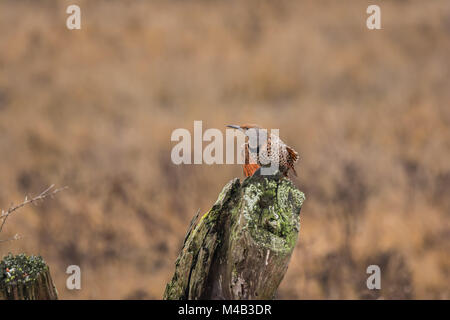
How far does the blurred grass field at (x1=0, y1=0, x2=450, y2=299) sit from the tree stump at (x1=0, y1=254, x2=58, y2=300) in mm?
→ 4051

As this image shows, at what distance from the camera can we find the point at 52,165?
8.77 metres

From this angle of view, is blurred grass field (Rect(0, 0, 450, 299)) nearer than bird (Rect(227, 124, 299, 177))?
No

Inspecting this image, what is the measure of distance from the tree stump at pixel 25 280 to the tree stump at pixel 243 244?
536 millimetres

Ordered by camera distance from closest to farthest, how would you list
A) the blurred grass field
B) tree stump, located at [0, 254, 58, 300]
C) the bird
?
1. tree stump, located at [0, 254, 58, 300]
2. the bird
3. the blurred grass field

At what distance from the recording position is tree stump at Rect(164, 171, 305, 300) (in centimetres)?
205

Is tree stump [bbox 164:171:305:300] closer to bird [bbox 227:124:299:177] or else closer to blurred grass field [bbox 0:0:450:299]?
bird [bbox 227:124:299:177]

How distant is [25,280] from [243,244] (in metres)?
0.89

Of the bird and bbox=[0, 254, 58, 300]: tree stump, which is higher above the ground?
the bird

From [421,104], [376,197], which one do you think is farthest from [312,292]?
[421,104]

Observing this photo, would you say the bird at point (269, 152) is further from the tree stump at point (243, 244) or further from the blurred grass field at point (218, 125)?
the blurred grass field at point (218, 125)

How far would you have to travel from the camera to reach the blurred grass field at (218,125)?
6.77 m

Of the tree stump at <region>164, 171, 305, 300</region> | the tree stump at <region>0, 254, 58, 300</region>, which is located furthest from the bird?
the tree stump at <region>0, 254, 58, 300</region>

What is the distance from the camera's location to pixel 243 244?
6.77ft

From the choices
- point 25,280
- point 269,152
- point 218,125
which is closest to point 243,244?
point 269,152
